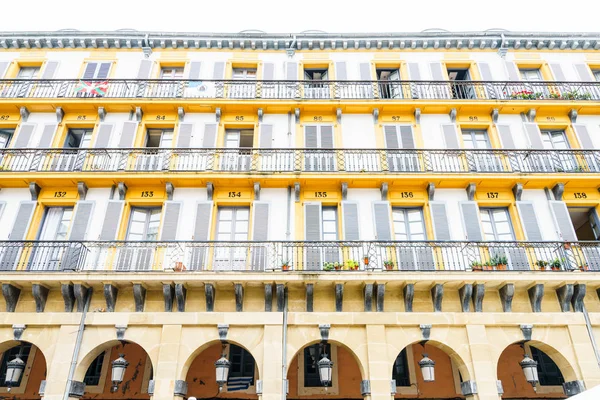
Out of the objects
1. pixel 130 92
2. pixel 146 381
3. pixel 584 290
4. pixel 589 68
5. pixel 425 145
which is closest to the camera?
pixel 584 290

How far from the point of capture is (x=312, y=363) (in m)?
13.5

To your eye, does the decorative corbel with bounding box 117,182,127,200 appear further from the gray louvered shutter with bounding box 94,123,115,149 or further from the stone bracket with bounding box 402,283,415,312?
the stone bracket with bounding box 402,283,415,312

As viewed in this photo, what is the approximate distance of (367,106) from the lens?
53.0 feet

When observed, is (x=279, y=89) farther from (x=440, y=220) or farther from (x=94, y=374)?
(x=94, y=374)

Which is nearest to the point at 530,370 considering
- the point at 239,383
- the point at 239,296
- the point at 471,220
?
the point at 471,220

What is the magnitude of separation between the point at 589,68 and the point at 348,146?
37.1ft

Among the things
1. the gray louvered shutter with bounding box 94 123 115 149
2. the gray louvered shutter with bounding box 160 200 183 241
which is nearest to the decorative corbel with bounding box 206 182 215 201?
the gray louvered shutter with bounding box 160 200 183 241

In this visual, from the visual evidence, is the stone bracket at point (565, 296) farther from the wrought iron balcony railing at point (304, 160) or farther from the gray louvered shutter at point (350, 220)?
the gray louvered shutter at point (350, 220)

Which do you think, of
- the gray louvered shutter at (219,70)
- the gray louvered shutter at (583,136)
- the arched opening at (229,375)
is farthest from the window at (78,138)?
the gray louvered shutter at (583,136)

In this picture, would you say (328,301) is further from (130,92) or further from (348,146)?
(130,92)

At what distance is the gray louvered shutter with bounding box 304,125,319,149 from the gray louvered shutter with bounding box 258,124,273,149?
1.33 meters

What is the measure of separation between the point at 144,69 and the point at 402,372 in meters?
15.4

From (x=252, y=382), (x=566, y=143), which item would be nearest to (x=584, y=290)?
(x=566, y=143)

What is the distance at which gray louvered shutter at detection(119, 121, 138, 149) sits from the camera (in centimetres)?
1531
